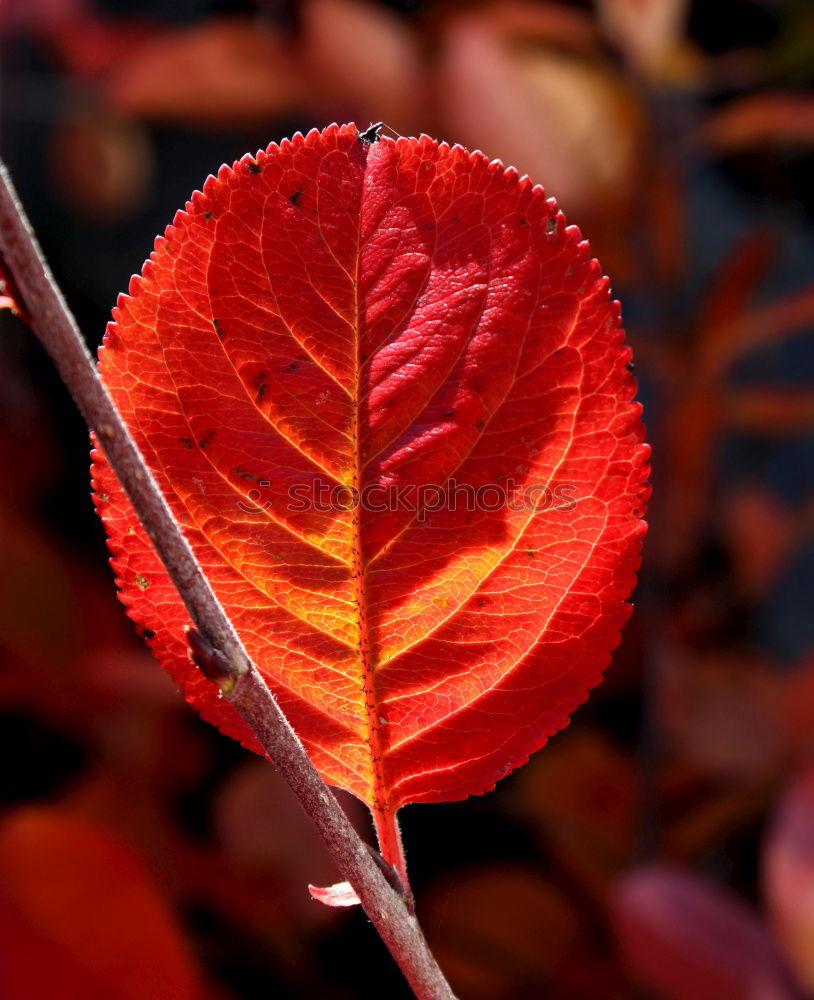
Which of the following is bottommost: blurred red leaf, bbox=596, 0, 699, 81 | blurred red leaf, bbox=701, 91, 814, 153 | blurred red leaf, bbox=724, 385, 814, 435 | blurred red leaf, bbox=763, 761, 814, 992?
blurred red leaf, bbox=763, 761, 814, 992

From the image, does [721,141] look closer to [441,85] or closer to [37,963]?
[441,85]

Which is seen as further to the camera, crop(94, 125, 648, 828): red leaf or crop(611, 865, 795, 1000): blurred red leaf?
crop(611, 865, 795, 1000): blurred red leaf

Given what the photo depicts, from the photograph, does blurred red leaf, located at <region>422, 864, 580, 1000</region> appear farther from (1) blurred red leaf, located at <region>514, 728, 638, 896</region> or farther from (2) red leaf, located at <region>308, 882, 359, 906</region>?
(2) red leaf, located at <region>308, 882, 359, 906</region>

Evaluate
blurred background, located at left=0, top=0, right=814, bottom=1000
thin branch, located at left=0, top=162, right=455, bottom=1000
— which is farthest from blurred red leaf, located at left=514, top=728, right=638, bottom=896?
thin branch, located at left=0, top=162, right=455, bottom=1000

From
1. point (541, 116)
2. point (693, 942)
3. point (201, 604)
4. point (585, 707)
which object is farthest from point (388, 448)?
point (585, 707)

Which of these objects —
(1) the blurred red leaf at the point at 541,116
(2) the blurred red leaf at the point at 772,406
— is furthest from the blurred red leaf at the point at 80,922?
(2) the blurred red leaf at the point at 772,406

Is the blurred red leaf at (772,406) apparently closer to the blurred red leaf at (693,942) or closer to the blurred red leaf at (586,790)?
the blurred red leaf at (586,790)

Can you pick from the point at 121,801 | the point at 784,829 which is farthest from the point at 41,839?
the point at 784,829
